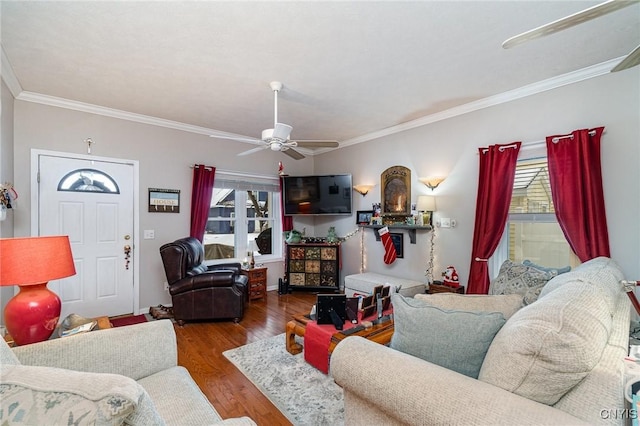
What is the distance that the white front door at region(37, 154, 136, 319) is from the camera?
341 cm

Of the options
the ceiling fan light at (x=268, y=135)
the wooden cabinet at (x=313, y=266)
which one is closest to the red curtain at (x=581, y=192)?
the ceiling fan light at (x=268, y=135)

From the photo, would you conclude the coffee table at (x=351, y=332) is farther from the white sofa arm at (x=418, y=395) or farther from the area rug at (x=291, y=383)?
the white sofa arm at (x=418, y=395)

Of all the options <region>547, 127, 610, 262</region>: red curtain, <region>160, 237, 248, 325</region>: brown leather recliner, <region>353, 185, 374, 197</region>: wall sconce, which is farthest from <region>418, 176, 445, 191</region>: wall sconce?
<region>160, 237, 248, 325</region>: brown leather recliner

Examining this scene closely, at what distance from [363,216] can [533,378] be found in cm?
399

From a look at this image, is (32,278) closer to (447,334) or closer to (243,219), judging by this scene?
(447,334)

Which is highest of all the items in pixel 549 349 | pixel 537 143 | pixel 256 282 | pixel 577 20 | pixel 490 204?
pixel 577 20

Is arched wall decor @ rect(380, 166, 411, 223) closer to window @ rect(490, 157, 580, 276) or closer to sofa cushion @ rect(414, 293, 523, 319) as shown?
window @ rect(490, 157, 580, 276)

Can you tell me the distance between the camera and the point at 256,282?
456 centimetres

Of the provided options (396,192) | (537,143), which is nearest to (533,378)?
(537,143)

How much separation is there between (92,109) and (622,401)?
16.4ft

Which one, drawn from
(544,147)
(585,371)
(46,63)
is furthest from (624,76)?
(46,63)

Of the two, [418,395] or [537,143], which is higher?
[537,143]

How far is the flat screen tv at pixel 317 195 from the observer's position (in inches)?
198

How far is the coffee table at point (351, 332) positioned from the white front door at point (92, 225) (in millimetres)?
2556
